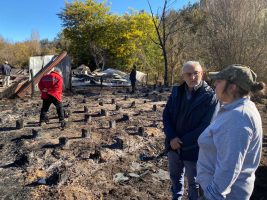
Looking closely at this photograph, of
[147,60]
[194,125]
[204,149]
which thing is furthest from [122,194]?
[147,60]

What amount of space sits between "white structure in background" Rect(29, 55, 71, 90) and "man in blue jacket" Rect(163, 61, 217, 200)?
1255 cm

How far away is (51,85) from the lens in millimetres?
8352

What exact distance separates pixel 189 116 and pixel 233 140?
146 centimetres

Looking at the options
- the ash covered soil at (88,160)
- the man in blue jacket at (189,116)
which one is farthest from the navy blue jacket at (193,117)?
the ash covered soil at (88,160)

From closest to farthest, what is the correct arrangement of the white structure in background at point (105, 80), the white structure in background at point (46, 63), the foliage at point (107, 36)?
the white structure in background at point (46, 63)
the white structure in background at point (105, 80)
the foliage at point (107, 36)

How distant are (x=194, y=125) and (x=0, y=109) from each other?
30.9ft

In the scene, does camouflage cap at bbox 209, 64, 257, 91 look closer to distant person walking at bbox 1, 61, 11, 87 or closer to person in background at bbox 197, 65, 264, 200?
person in background at bbox 197, 65, 264, 200

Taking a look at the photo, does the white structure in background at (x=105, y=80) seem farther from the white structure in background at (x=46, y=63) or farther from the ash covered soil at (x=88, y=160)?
the ash covered soil at (x=88, y=160)

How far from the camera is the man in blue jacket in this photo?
12.0 feet

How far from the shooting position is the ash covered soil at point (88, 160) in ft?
16.4

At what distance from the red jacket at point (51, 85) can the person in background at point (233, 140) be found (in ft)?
20.4

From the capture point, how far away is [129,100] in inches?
515

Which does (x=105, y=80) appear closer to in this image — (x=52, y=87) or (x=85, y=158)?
(x=52, y=87)

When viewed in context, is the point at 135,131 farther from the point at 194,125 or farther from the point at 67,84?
the point at 67,84
